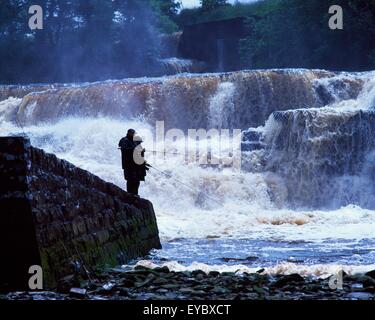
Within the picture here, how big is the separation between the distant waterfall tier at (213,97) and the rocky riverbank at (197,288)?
16.7 metres

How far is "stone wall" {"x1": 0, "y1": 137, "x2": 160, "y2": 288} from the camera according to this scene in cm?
762

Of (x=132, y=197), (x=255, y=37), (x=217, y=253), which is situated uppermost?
(x=255, y=37)

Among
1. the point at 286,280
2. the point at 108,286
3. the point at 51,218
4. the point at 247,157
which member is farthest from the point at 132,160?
the point at 247,157

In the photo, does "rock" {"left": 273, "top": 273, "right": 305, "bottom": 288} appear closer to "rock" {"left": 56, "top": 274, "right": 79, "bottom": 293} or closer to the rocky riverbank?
the rocky riverbank

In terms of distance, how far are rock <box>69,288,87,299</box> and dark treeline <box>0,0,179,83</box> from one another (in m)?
37.0

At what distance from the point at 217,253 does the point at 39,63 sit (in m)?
35.7

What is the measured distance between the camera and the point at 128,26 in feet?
163

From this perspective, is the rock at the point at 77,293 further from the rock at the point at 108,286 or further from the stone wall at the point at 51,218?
the stone wall at the point at 51,218

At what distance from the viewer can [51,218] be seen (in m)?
8.20

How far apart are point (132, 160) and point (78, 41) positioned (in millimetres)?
36686

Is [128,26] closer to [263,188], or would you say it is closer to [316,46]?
[316,46]

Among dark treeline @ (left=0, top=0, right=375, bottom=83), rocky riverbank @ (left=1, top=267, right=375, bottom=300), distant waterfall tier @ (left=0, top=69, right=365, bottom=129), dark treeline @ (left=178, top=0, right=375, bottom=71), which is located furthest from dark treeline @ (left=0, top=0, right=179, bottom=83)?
rocky riverbank @ (left=1, top=267, right=375, bottom=300)
